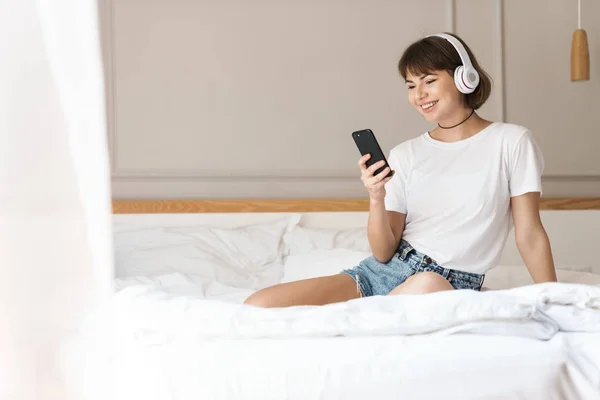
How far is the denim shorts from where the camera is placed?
178 centimetres

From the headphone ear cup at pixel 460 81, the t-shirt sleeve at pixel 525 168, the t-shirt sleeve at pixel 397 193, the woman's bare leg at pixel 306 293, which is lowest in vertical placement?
the woman's bare leg at pixel 306 293

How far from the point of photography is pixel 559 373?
1.22m

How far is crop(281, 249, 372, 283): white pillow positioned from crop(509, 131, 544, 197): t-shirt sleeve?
2.54 feet

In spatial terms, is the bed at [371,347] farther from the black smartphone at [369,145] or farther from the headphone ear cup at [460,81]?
the headphone ear cup at [460,81]

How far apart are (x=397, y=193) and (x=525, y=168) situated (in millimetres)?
347

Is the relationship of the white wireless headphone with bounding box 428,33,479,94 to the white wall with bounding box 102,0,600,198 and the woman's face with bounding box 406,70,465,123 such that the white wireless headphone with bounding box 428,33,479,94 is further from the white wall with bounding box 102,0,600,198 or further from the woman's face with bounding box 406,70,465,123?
the white wall with bounding box 102,0,600,198

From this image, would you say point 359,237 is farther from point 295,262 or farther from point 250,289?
point 250,289

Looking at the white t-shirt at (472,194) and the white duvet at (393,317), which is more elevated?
the white t-shirt at (472,194)

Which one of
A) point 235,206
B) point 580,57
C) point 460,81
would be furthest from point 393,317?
point 580,57

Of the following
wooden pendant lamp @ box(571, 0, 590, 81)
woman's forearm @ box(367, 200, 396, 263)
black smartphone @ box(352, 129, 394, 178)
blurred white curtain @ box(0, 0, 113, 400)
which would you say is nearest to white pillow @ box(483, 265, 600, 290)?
woman's forearm @ box(367, 200, 396, 263)

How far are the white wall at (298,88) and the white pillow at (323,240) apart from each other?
37 cm

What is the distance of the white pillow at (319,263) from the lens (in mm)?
2480

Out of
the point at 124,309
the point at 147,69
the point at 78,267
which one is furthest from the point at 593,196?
the point at 78,267

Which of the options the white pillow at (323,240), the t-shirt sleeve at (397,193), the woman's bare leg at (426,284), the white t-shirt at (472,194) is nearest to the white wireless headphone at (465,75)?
the white t-shirt at (472,194)
